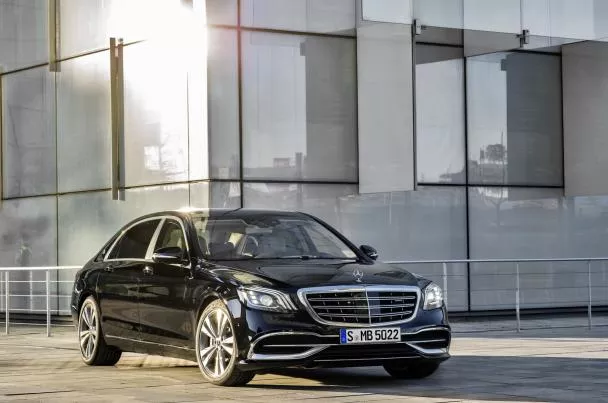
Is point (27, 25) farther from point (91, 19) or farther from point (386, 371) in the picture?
point (386, 371)

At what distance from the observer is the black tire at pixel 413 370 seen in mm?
11523

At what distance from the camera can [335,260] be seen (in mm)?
11844

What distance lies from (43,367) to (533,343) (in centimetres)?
618

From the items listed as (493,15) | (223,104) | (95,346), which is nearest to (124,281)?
(95,346)

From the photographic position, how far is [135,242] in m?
13.2

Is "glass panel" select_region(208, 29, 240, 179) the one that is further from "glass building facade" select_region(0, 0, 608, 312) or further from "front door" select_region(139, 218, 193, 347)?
"front door" select_region(139, 218, 193, 347)

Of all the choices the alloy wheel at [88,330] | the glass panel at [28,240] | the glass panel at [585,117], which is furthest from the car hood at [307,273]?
the glass panel at [28,240]

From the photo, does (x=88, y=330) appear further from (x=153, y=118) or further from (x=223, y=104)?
(x=153, y=118)

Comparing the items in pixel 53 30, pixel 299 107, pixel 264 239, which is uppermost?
→ pixel 53 30

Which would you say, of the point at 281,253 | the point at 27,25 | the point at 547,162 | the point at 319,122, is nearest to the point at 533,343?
the point at 281,253

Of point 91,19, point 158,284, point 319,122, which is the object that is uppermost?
point 91,19

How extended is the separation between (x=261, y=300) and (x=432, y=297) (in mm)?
1597

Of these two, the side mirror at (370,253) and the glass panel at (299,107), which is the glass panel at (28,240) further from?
the side mirror at (370,253)

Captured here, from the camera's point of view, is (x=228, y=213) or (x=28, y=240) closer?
(x=228, y=213)
